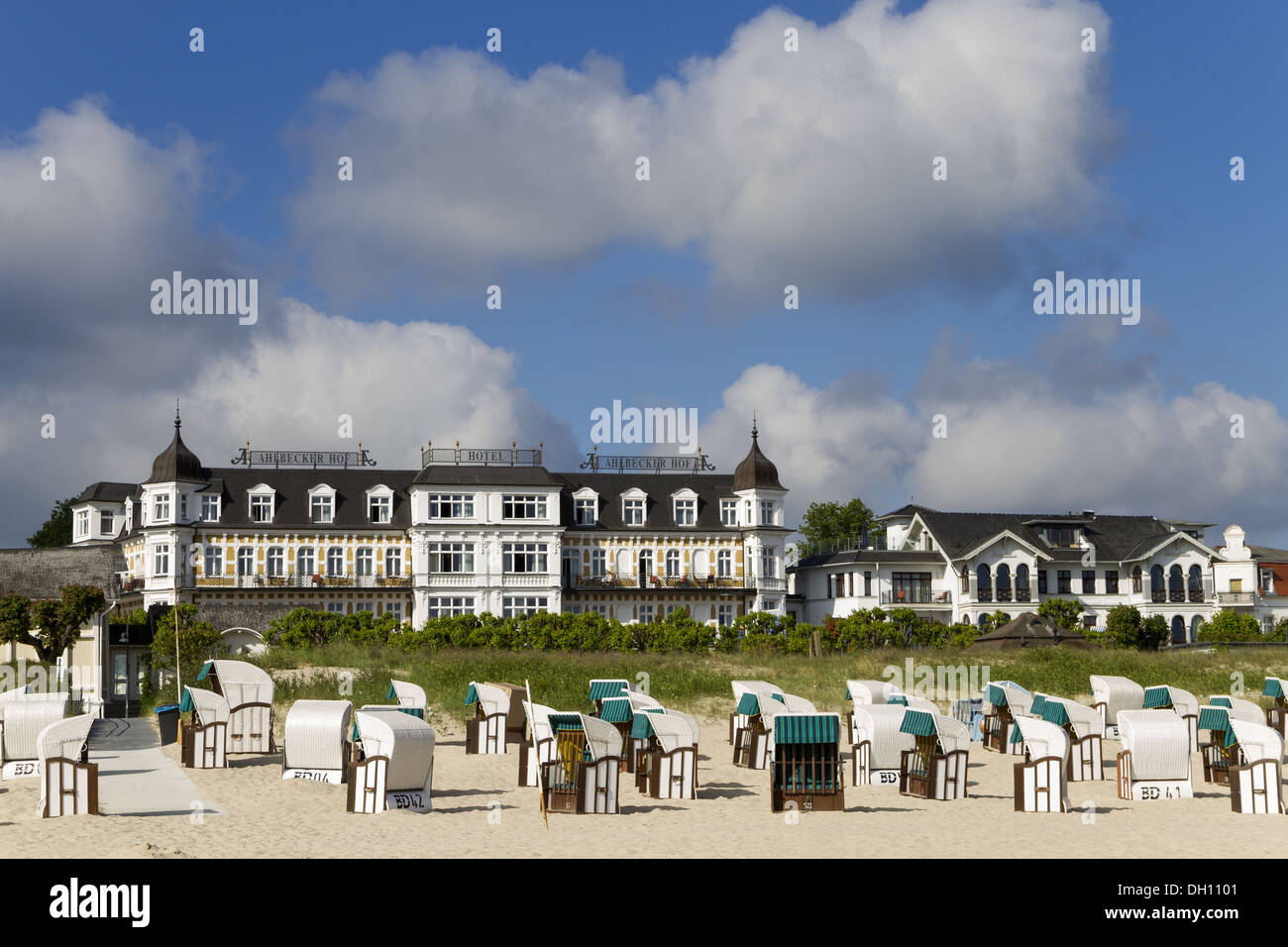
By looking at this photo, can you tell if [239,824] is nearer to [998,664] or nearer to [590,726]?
[590,726]

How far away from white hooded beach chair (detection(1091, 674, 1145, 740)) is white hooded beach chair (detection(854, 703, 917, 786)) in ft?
24.4

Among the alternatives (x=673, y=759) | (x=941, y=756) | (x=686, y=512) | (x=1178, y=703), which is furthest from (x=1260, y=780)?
(x=686, y=512)

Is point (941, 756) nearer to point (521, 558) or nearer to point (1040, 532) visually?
point (521, 558)

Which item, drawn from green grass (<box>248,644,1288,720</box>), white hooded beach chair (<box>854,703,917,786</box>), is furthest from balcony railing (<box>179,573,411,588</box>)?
white hooded beach chair (<box>854,703,917,786</box>)

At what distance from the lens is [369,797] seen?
1675 cm

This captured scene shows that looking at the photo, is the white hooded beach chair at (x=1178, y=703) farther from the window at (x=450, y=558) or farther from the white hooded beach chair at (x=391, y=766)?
the window at (x=450, y=558)

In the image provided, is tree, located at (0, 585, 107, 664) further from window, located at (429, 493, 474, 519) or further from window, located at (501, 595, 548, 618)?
window, located at (501, 595, 548, 618)

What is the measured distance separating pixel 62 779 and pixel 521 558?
157 feet

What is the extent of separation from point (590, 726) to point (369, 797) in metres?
2.80

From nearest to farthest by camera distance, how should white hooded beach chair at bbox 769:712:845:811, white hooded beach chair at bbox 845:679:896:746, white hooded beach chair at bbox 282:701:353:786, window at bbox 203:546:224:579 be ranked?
white hooded beach chair at bbox 769:712:845:811, white hooded beach chair at bbox 282:701:353:786, white hooded beach chair at bbox 845:679:896:746, window at bbox 203:546:224:579

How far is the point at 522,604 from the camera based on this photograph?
6322 centimetres

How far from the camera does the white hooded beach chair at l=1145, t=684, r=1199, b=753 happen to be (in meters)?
23.8

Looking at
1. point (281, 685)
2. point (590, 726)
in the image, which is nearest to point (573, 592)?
point (281, 685)
